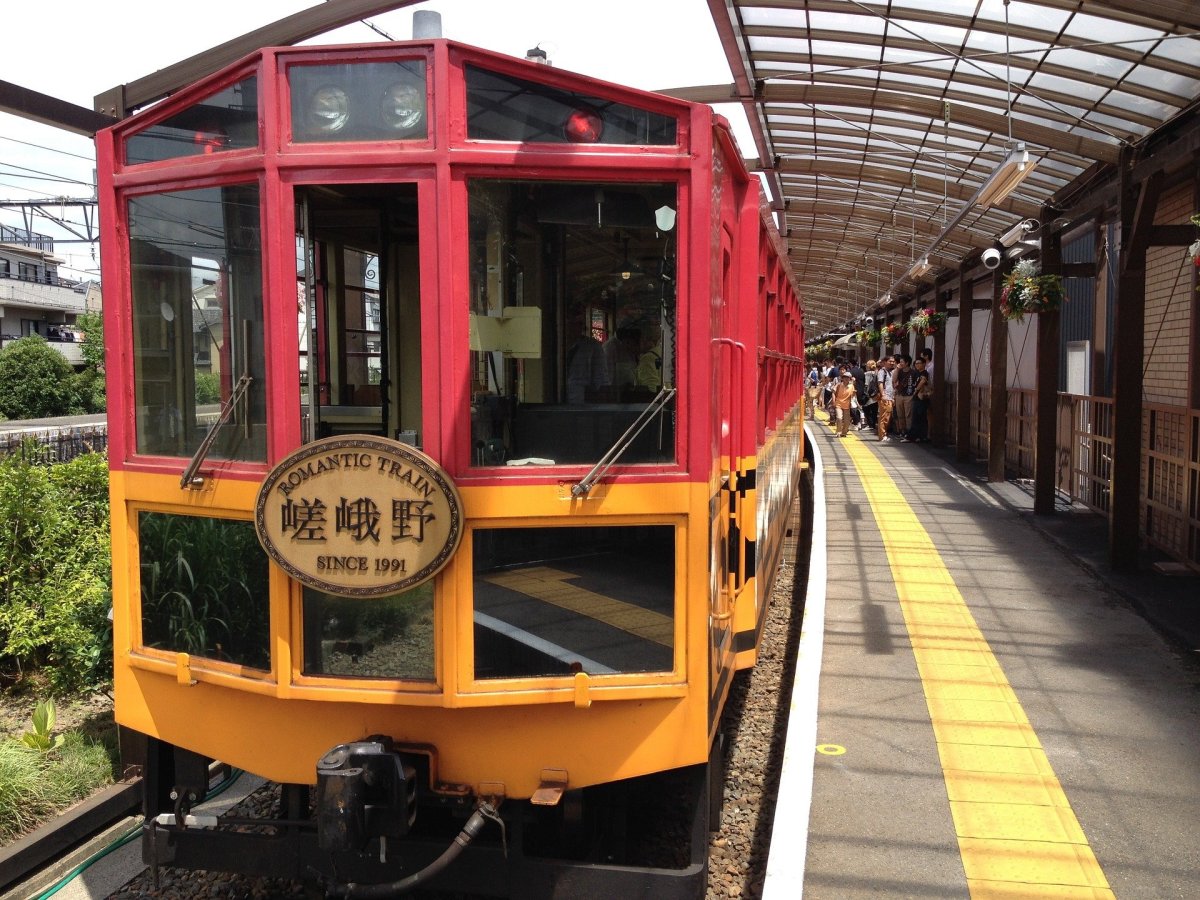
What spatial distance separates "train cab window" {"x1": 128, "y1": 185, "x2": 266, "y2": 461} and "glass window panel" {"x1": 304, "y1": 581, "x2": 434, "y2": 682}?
1.77 feet

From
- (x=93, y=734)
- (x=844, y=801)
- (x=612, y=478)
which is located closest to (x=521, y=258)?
(x=612, y=478)

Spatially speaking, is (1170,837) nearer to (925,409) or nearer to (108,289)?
(108,289)

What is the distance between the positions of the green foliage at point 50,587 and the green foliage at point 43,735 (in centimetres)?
79

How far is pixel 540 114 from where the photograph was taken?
3.17 m

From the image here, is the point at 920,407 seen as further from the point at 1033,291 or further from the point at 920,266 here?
the point at 1033,291

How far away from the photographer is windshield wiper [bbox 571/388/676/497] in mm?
Result: 3195

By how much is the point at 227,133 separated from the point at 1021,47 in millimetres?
6985

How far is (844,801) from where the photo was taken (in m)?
4.56

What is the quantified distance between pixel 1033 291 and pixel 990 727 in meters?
6.44

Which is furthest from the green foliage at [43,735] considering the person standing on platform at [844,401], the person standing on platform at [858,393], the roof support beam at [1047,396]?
the person standing on platform at [858,393]

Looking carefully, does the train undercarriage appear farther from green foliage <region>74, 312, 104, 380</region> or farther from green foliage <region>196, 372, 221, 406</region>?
green foliage <region>74, 312, 104, 380</region>

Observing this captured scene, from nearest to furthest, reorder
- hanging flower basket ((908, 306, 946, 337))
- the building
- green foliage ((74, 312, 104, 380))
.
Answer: hanging flower basket ((908, 306, 946, 337)) → green foliage ((74, 312, 104, 380)) → the building

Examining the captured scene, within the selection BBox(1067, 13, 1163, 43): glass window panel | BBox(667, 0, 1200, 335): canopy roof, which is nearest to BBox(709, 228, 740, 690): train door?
BBox(667, 0, 1200, 335): canopy roof

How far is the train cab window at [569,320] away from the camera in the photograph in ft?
10.6
